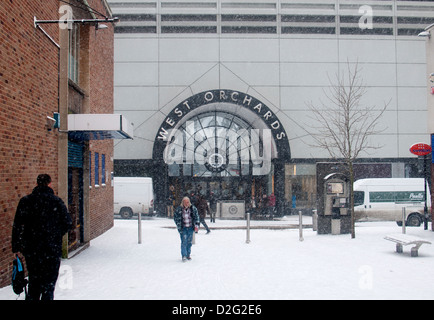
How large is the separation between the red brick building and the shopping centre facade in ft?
38.7

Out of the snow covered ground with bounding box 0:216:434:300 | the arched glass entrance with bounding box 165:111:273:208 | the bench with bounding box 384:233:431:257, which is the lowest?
the snow covered ground with bounding box 0:216:434:300

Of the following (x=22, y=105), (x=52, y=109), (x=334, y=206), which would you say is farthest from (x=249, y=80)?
(x=22, y=105)

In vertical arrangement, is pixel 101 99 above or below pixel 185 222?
above

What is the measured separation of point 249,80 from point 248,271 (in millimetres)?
20699

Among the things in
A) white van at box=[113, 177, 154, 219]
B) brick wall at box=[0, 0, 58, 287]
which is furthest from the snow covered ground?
white van at box=[113, 177, 154, 219]

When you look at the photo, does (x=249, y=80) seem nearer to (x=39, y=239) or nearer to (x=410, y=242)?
(x=410, y=242)

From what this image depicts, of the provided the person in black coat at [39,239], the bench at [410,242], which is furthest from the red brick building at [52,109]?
the bench at [410,242]

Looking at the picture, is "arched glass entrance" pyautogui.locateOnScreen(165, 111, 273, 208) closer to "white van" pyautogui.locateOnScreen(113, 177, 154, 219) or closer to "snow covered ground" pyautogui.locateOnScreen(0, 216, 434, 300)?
"white van" pyautogui.locateOnScreen(113, 177, 154, 219)

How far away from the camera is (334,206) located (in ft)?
54.8

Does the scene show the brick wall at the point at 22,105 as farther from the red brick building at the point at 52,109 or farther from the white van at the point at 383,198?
the white van at the point at 383,198

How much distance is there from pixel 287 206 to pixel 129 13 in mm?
15064

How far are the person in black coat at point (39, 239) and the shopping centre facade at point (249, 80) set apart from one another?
2205 centimetres

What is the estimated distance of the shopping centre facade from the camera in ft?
95.6
